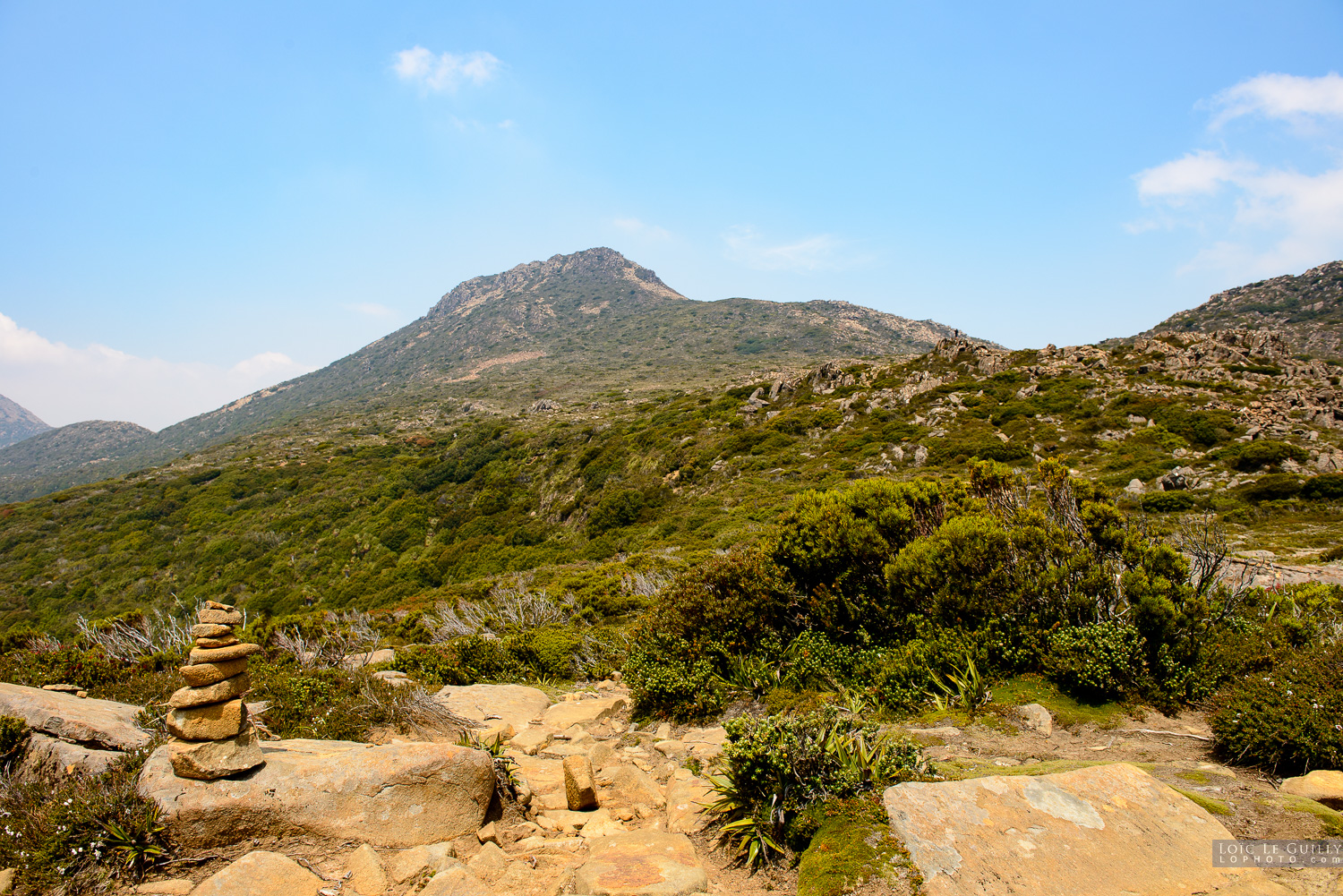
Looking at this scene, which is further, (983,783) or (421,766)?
(421,766)

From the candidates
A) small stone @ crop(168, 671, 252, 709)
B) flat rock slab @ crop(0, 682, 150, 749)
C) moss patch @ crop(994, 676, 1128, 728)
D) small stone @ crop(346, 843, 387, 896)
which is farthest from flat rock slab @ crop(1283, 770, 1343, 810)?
flat rock slab @ crop(0, 682, 150, 749)

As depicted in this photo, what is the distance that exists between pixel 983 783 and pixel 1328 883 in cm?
155

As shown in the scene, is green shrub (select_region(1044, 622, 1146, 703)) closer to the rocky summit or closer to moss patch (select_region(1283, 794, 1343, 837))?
the rocky summit

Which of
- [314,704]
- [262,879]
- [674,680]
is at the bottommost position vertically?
[674,680]

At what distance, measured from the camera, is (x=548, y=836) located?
452 centimetres

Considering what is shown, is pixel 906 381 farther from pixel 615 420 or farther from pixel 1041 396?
pixel 615 420

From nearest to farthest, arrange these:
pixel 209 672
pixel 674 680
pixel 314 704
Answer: pixel 209 672
pixel 314 704
pixel 674 680

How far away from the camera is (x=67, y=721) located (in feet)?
15.3

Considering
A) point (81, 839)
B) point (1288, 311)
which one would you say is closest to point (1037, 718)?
point (81, 839)

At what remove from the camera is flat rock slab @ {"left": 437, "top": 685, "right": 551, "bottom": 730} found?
7.23 meters

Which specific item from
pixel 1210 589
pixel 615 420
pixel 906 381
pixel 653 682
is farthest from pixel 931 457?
pixel 615 420

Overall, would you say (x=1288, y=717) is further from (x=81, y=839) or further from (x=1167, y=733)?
(x=81, y=839)

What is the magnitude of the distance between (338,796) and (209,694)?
1205 millimetres

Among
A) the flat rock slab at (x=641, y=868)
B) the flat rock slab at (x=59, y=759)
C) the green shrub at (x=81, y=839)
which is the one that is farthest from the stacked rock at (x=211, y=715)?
the flat rock slab at (x=641, y=868)
